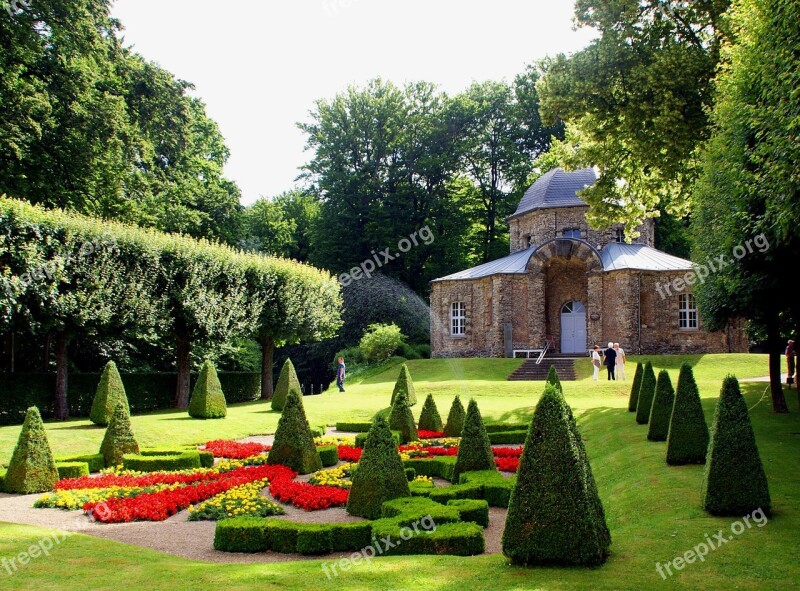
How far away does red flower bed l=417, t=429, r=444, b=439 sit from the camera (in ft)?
71.9

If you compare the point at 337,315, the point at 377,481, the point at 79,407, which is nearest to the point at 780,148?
the point at 377,481

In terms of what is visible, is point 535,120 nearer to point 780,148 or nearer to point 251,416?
point 251,416

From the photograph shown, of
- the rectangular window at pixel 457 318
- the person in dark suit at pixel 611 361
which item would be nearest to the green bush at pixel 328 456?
the person in dark suit at pixel 611 361

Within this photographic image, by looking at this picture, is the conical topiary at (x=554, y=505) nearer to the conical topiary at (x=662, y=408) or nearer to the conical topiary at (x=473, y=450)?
the conical topiary at (x=473, y=450)

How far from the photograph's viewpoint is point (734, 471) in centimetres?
1016

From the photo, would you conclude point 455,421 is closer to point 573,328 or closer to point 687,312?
point 687,312

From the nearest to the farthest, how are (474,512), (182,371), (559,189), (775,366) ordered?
(474,512) < (775,366) < (182,371) < (559,189)

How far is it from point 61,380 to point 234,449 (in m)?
10.1

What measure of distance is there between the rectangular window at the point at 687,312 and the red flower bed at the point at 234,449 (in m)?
30.0

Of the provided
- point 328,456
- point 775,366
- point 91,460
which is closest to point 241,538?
point 328,456

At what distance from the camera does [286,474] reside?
1549 centimetres

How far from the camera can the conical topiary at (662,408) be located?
16.5m

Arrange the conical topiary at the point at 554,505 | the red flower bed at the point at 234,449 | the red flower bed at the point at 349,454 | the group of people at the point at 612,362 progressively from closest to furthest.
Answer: the conical topiary at the point at 554,505 < the red flower bed at the point at 349,454 < the red flower bed at the point at 234,449 < the group of people at the point at 612,362

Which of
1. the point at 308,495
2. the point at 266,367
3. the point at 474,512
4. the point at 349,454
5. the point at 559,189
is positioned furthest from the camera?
the point at 559,189
